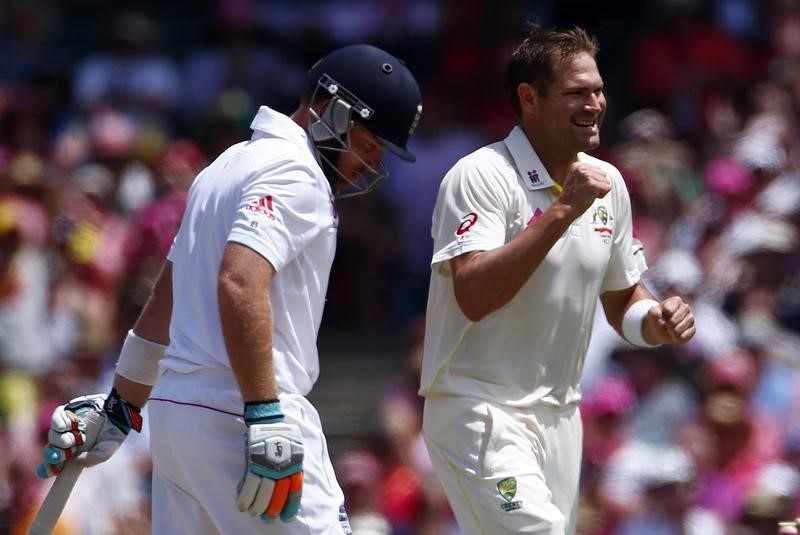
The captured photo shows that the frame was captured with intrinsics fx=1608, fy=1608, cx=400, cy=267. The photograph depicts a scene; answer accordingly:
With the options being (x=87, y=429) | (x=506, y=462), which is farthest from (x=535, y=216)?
(x=87, y=429)

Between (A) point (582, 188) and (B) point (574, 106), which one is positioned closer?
(A) point (582, 188)

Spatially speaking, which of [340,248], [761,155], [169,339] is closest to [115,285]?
[340,248]

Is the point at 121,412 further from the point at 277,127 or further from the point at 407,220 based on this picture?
the point at 407,220

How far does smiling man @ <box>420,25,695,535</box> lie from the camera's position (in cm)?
550

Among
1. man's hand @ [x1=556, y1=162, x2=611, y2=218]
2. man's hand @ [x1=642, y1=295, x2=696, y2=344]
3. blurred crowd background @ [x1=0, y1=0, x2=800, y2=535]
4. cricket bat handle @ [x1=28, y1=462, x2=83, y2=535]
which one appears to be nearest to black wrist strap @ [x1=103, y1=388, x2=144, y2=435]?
cricket bat handle @ [x1=28, y1=462, x2=83, y2=535]

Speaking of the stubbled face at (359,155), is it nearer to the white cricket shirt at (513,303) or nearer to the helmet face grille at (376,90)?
the helmet face grille at (376,90)

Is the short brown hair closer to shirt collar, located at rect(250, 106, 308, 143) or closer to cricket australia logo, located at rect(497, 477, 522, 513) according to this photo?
shirt collar, located at rect(250, 106, 308, 143)

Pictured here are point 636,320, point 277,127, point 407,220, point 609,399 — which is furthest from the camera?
point 407,220

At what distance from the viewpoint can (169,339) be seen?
18.0 feet

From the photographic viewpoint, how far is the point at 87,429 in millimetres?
5469

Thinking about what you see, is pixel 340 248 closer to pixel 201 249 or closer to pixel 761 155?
pixel 761 155

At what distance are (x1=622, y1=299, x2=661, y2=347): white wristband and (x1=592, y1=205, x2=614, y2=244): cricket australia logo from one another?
0.98 feet

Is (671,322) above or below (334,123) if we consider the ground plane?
below

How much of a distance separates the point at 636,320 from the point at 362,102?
4.66 ft
